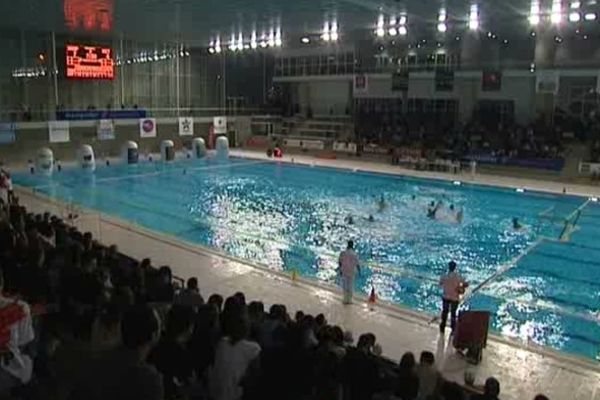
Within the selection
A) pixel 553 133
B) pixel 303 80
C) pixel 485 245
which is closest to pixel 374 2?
pixel 485 245

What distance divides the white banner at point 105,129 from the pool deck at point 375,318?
1533 cm

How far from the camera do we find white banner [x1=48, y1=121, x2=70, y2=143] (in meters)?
29.8

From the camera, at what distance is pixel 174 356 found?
14.3 ft

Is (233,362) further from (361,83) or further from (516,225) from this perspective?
(361,83)

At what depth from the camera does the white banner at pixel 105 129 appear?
Answer: 102ft

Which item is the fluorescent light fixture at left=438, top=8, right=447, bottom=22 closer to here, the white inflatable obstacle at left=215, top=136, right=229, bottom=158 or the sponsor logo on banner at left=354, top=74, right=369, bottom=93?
the sponsor logo on banner at left=354, top=74, right=369, bottom=93

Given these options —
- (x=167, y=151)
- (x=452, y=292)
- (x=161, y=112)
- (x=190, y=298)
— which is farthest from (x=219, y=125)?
(x=190, y=298)

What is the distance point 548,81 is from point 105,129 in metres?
22.8

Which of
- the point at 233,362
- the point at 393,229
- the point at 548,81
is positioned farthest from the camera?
the point at 548,81

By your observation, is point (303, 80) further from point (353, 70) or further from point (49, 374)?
point (49, 374)

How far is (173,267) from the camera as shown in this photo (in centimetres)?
1244

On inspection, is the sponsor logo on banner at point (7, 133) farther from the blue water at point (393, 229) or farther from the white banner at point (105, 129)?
the white banner at point (105, 129)

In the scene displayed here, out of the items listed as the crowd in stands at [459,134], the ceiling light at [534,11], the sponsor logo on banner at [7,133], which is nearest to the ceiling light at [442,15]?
the ceiling light at [534,11]

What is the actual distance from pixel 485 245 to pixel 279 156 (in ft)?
65.5
